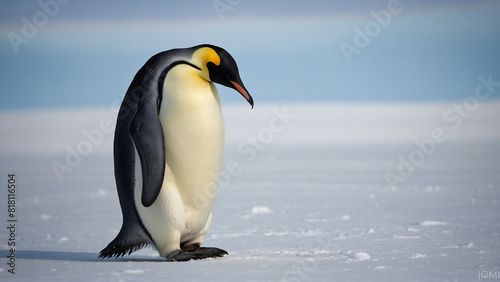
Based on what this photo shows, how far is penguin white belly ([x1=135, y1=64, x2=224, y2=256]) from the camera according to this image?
10.1 ft

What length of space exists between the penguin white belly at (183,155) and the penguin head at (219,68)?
0.06m

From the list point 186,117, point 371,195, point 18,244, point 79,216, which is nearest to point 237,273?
point 186,117

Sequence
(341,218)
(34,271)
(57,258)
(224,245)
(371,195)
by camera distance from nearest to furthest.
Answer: (34,271) < (57,258) < (224,245) < (341,218) < (371,195)

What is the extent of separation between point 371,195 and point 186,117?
431cm

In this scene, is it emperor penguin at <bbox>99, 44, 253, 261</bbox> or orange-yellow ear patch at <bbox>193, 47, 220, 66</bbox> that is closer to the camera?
emperor penguin at <bbox>99, 44, 253, 261</bbox>

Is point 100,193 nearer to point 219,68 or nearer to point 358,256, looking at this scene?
point 219,68

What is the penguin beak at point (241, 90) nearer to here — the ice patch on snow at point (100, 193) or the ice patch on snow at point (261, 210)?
the ice patch on snow at point (261, 210)

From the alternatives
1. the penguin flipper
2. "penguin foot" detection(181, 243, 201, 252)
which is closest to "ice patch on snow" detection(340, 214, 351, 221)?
"penguin foot" detection(181, 243, 201, 252)

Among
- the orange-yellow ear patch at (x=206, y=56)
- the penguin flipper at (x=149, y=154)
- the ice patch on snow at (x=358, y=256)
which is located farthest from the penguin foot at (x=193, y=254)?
the orange-yellow ear patch at (x=206, y=56)

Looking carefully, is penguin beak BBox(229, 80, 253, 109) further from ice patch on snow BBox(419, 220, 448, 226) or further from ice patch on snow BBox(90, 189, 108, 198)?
ice patch on snow BBox(90, 189, 108, 198)

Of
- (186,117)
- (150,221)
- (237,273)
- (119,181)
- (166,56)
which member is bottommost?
(237,273)

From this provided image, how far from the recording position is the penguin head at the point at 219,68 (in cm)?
317

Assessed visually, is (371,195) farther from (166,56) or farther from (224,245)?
(166,56)

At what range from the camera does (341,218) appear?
520 cm
